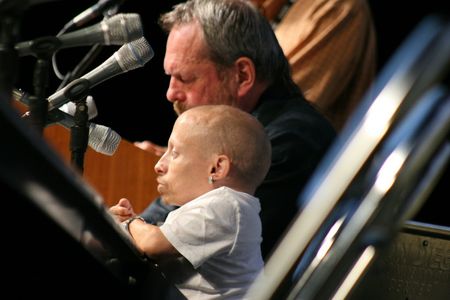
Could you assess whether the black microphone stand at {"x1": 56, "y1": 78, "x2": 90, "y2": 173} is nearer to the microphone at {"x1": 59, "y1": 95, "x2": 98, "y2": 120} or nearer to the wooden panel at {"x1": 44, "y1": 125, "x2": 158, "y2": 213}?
Result: the microphone at {"x1": 59, "y1": 95, "x2": 98, "y2": 120}

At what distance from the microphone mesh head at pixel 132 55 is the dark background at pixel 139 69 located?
2.01m

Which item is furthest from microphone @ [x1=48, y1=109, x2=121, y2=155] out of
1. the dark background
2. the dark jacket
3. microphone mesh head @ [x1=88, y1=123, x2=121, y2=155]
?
the dark background

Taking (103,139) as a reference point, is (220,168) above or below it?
below

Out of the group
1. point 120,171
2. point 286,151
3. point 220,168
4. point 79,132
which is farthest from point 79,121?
point 120,171

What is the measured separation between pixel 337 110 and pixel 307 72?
16 centimetres

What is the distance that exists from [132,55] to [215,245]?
36cm

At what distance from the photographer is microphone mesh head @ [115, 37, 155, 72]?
180cm

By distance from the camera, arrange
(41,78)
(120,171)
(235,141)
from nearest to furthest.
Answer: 1. (41,78)
2. (235,141)
3. (120,171)

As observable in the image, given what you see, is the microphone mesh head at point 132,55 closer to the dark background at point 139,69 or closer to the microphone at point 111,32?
the microphone at point 111,32

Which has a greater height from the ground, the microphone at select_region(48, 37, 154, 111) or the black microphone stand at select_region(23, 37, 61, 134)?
the black microphone stand at select_region(23, 37, 61, 134)

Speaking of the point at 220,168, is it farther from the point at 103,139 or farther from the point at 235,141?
the point at 103,139

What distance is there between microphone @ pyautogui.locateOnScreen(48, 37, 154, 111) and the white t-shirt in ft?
0.84

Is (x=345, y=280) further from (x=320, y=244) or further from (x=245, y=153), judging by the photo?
(x=245, y=153)

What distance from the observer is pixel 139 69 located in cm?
393
